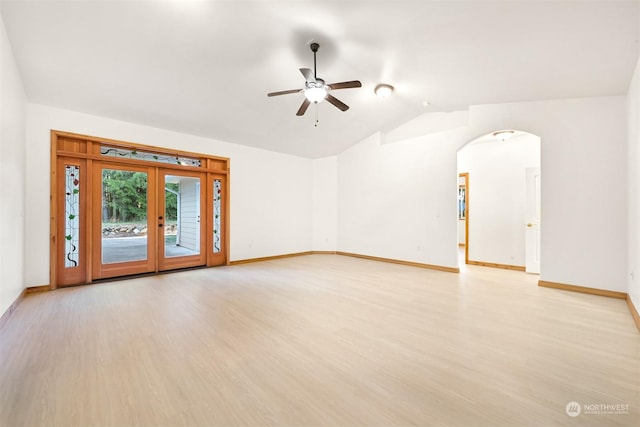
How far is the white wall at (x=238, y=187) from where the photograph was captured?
12.8ft

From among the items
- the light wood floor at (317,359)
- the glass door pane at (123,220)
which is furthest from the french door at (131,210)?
the light wood floor at (317,359)

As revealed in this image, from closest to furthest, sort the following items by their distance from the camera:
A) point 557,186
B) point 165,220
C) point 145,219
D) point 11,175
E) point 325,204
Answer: point 11,175 < point 557,186 < point 145,219 < point 165,220 < point 325,204

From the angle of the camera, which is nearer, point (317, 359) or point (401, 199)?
point (317, 359)

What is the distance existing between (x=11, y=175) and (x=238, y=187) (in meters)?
3.56

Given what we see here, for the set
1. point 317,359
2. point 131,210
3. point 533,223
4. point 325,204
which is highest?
point 325,204

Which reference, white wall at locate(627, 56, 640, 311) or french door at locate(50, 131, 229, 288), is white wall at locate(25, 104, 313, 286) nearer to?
french door at locate(50, 131, 229, 288)

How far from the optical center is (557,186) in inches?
162

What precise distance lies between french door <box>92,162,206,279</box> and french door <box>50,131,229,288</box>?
1 centimetres

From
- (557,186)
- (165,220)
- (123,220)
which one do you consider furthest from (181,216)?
(557,186)

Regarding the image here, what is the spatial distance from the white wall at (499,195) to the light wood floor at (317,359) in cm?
194

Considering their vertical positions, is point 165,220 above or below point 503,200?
below

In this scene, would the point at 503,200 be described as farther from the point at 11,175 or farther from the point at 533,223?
the point at 11,175

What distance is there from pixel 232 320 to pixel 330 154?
5667 mm

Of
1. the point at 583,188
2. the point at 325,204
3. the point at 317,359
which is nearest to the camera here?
the point at 317,359
